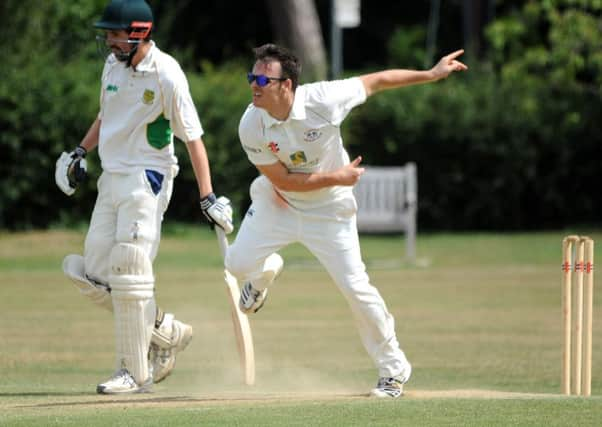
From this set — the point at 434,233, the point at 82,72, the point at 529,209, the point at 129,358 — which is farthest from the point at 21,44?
the point at 129,358

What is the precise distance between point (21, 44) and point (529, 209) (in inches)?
317

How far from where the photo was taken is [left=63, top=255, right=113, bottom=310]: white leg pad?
7074mm

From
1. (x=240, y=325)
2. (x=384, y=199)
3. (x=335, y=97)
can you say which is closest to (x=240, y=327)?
(x=240, y=325)

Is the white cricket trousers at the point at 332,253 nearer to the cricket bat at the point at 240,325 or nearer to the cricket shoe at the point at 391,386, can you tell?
the cricket shoe at the point at 391,386

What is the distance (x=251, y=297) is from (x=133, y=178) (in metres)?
0.86

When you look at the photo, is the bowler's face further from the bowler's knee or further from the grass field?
the grass field

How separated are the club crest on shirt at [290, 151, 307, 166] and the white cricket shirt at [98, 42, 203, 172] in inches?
26.0

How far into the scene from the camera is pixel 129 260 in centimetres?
682

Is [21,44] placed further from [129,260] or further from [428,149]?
[129,260]

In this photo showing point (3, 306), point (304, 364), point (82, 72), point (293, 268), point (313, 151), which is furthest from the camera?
point (82, 72)

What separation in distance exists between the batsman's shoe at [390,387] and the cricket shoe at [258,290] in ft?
2.56

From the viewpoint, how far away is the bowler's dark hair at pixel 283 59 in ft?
21.1

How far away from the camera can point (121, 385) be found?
6918 mm

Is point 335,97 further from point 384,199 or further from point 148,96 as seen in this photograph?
point 384,199
